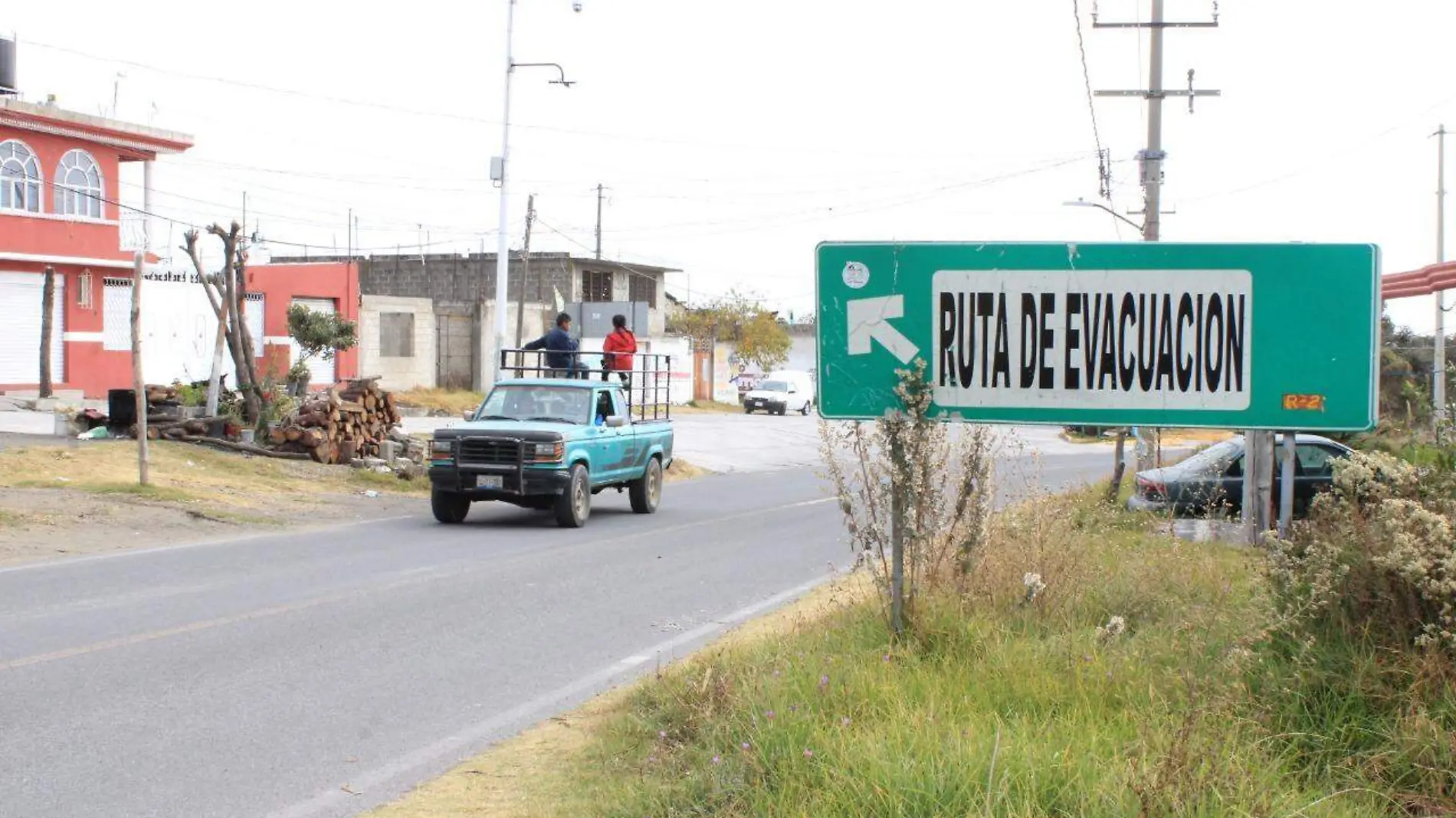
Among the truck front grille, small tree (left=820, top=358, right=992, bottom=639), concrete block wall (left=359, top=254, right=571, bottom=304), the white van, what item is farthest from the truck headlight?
concrete block wall (left=359, top=254, right=571, bottom=304)

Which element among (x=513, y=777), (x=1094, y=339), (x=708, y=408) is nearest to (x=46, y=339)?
(x=513, y=777)

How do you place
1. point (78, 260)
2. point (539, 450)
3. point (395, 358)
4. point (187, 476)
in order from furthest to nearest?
point (395, 358) < point (78, 260) < point (187, 476) < point (539, 450)

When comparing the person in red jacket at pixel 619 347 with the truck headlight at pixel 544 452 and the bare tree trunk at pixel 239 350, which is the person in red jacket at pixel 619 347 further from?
the bare tree trunk at pixel 239 350

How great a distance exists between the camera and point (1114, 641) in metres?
7.00

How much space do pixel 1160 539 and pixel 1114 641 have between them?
3.38m

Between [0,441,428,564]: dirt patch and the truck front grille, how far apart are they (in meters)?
1.88

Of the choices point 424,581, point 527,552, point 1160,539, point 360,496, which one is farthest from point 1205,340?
point 360,496

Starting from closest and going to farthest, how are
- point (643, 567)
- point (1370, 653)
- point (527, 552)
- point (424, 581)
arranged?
point (1370, 653) < point (424, 581) < point (643, 567) < point (527, 552)

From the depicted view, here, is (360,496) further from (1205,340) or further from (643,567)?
(1205,340)

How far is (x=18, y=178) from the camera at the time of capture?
34.0m

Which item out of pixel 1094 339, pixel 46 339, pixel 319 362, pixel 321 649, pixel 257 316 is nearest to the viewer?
pixel 1094 339

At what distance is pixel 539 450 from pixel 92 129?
2341cm

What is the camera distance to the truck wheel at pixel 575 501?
17906 mm

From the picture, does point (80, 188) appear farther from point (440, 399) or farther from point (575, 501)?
point (575, 501)
